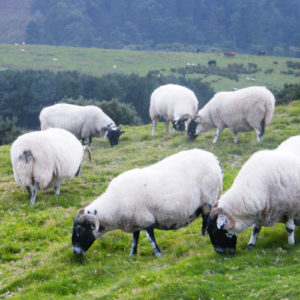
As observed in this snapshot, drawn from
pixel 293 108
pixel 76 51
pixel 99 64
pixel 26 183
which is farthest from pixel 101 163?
pixel 76 51

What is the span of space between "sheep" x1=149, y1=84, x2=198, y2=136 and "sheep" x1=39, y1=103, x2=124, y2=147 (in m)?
2.34

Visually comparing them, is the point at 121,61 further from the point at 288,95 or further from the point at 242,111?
the point at 242,111

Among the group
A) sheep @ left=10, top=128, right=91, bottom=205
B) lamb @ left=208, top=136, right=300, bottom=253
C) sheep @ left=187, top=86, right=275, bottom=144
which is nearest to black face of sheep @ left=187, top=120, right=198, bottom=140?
sheep @ left=187, top=86, right=275, bottom=144

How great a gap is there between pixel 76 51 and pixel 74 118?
90.8 m

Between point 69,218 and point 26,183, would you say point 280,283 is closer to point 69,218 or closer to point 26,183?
point 69,218

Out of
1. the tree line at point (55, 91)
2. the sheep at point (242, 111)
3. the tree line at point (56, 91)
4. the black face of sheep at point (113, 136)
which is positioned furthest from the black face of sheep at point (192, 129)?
the tree line at point (56, 91)

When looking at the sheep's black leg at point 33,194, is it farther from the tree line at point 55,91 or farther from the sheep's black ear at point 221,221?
the tree line at point 55,91

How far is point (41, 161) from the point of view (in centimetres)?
1169

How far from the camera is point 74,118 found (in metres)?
20.2

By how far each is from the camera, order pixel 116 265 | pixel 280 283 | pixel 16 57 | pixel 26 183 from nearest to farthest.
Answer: pixel 280 283, pixel 116 265, pixel 26 183, pixel 16 57

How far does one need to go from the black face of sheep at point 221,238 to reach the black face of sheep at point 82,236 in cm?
230

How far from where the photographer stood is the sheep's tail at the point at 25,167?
11.5 meters

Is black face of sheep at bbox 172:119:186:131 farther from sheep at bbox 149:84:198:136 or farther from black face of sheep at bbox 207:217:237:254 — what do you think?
black face of sheep at bbox 207:217:237:254

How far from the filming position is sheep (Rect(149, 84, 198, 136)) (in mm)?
19484
